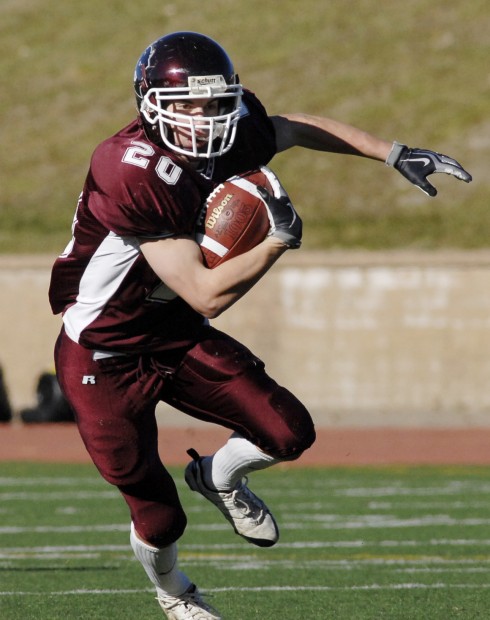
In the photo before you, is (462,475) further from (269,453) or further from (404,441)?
(269,453)

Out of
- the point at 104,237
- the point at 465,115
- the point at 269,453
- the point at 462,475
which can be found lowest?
the point at 465,115

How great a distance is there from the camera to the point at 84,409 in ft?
13.6

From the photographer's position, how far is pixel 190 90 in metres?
3.89

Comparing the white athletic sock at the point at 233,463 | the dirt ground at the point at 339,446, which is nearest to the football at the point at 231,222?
the white athletic sock at the point at 233,463

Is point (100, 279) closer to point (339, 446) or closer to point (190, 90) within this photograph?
point (190, 90)

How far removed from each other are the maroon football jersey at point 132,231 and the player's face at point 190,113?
60 millimetres

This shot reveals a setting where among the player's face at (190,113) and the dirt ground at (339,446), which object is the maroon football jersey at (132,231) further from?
the dirt ground at (339,446)

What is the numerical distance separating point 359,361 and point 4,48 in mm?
12613

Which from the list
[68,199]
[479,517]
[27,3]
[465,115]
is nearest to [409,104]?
[465,115]

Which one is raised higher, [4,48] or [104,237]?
[104,237]

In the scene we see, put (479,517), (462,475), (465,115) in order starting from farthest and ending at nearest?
(465,115) → (462,475) → (479,517)

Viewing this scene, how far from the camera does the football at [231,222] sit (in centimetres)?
381

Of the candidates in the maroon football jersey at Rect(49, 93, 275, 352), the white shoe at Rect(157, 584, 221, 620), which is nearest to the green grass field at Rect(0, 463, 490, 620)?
the white shoe at Rect(157, 584, 221, 620)

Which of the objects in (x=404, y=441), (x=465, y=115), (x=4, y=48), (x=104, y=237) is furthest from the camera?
(x=4, y=48)
